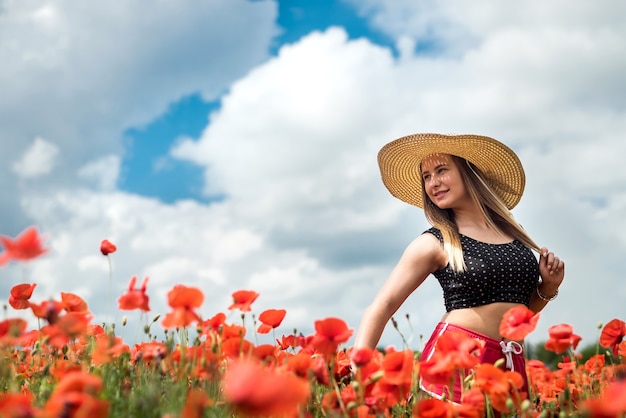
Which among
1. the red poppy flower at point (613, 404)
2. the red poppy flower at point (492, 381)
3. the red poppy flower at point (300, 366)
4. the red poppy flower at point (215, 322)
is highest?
the red poppy flower at point (215, 322)

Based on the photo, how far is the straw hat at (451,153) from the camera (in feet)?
13.4

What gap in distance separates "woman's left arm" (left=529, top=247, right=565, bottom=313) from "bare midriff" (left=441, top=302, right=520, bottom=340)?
1.41 ft

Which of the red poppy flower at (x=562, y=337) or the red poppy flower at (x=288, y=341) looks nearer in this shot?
the red poppy flower at (x=562, y=337)

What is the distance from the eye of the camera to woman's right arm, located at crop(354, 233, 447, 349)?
3.15 meters

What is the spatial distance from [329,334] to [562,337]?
3.06 feet

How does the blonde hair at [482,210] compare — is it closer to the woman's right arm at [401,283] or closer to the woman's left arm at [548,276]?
the woman's left arm at [548,276]

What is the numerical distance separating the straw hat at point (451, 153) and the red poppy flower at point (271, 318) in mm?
1742

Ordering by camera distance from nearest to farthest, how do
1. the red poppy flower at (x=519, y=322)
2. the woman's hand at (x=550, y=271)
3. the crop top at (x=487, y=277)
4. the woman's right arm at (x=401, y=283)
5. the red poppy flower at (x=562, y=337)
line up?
the red poppy flower at (x=519, y=322)
the red poppy flower at (x=562, y=337)
the woman's right arm at (x=401, y=283)
the crop top at (x=487, y=277)
the woman's hand at (x=550, y=271)

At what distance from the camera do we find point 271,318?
2.79m

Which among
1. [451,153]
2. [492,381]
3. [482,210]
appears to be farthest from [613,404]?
[451,153]

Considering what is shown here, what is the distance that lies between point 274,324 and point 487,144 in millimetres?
2011

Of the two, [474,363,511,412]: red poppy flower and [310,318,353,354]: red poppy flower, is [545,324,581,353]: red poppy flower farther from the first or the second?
[310,318,353,354]: red poppy flower

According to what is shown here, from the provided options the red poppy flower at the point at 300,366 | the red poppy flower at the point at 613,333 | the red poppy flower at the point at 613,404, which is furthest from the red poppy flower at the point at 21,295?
the red poppy flower at the point at 613,333

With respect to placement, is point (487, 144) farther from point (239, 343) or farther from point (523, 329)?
point (239, 343)
